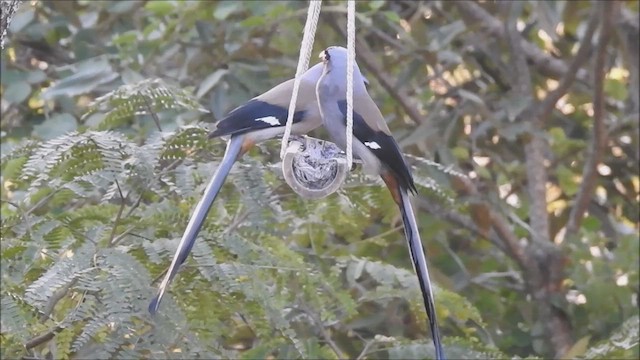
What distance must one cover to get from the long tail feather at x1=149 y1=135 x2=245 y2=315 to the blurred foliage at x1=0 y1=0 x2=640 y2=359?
1.61ft

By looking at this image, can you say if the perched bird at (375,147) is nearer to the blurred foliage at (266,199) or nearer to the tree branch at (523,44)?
the blurred foliage at (266,199)

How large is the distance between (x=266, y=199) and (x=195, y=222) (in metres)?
0.78

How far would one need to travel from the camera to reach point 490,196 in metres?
4.01

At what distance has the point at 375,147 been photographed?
1.92 meters

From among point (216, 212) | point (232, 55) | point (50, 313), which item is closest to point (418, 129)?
point (232, 55)

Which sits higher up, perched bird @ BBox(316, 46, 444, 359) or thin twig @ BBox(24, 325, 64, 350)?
perched bird @ BBox(316, 46, 444, 359)

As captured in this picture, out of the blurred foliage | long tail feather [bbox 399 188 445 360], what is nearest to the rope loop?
long tail feather [bbox 399 188 445 360]

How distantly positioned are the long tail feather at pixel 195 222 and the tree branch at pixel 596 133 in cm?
223

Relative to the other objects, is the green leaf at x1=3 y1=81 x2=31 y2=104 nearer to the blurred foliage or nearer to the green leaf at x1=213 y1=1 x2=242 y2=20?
the blurred foliage

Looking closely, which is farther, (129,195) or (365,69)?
(365,69)

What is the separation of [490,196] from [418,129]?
0.50m

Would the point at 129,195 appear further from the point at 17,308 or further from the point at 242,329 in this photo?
the point at 242,329

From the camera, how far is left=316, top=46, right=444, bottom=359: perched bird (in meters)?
1.92

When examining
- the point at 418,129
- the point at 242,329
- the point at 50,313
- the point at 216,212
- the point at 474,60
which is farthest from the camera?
the point at 474,60
